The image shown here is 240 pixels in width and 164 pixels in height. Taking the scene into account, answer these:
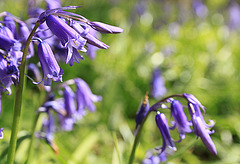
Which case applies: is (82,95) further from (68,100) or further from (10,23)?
(10,23)

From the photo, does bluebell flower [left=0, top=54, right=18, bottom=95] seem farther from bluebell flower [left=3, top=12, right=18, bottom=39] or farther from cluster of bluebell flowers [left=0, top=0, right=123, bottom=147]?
bluebell flower [left=3, top=12, right=18, bottom=39]

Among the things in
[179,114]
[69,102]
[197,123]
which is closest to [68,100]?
[69,102]

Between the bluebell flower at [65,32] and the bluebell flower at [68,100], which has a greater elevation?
the bluebell flower at [65,32]

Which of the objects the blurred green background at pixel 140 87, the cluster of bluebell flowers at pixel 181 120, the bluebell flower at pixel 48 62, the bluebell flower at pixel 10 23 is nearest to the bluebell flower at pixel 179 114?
the cluster of bluebell flowers at pixel 181 120

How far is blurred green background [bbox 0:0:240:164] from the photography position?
2.82 metres

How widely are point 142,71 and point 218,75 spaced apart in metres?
1.18

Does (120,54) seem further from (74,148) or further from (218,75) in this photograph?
(74,148)

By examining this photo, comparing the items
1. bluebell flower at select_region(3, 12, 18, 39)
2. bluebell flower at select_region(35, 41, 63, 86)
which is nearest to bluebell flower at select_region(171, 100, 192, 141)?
bluebell flower at select_region(35, 41, 63, 86)

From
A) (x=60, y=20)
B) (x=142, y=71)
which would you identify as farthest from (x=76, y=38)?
(x=142, y=71)

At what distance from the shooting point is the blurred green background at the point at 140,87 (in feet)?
9.25

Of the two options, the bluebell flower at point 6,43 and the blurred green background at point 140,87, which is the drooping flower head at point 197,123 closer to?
the blurred green background at point 140,87

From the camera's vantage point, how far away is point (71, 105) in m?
2.11

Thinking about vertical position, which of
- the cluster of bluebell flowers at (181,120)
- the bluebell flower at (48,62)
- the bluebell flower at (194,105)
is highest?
the bluebell flower at (48,62)

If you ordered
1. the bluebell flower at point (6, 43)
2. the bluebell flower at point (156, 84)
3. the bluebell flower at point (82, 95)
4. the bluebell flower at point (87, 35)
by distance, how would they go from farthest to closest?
the bluebell flower at point (156, 84) < the bluebell flower at point (82, 95) < the bluebell flower at point (6, 43) < the bluebell flower at point (87, 35)
